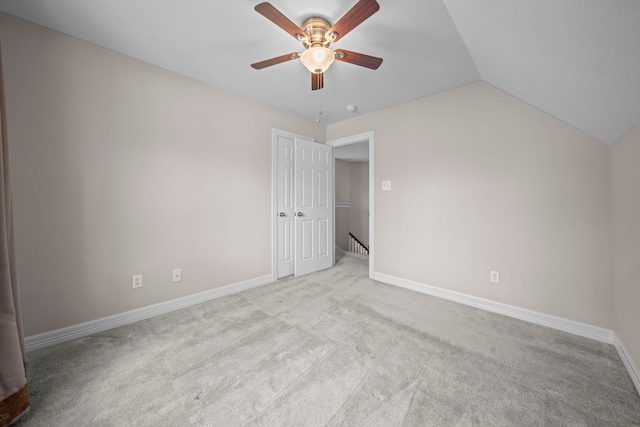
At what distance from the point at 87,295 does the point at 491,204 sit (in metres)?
3.83

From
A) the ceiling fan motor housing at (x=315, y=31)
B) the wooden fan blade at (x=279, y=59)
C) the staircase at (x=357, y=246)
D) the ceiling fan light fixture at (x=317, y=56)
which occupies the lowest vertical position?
the staircase at (x=357, y=246)

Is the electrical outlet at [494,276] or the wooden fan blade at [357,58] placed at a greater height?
the wooden fan blade at [357,58]

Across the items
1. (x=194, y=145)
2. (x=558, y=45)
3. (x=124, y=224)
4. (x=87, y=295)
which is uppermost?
(x=558, y=45)

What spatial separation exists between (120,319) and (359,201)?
564 cm

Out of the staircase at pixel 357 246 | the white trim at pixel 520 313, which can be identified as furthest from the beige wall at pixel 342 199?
the white trim at pixel 520 313

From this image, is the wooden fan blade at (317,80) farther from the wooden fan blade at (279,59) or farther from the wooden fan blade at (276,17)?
the wooden fan blade at (276,17)

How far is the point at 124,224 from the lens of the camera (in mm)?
2125

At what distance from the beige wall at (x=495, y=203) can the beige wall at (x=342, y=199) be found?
130 inches

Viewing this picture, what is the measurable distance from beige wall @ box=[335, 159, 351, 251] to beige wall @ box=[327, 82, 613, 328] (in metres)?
3.29

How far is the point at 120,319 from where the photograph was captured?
2.08 meters

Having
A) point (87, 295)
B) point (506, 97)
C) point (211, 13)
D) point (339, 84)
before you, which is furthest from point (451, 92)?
point (87, 295)

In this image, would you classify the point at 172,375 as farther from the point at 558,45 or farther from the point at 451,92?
the point at 451,92

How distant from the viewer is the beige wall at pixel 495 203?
1982mm

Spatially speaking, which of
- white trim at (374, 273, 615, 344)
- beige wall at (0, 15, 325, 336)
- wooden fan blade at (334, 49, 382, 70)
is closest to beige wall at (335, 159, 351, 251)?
white trim at (374, 273, 615, 344)
